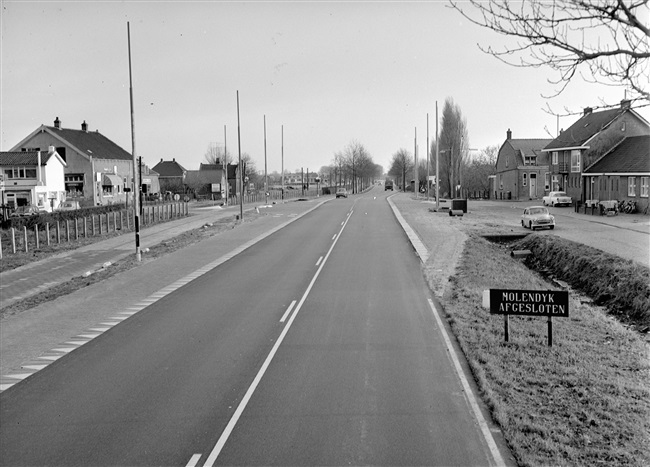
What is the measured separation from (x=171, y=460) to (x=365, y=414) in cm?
264

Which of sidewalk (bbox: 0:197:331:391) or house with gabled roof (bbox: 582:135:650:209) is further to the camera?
house with gabled roof (bbox: 582:135:650:209)

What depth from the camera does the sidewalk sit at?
11664 millimetres

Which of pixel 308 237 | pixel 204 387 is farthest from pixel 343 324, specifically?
pixel 308 237

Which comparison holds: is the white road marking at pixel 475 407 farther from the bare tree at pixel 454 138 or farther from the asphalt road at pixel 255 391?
the bare tree at pixel 454 138

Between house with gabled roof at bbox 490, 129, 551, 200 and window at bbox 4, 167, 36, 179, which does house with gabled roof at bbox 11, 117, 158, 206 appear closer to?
window at bbox 4, 167, 36, 179

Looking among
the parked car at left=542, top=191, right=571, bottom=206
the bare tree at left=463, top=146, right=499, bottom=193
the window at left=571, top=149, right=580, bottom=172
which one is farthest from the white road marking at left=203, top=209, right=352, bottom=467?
the bare tree at left=463, top=146, right=499, bottom=193

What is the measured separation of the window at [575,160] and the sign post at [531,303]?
5287cm

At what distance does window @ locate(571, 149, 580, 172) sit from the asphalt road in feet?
161

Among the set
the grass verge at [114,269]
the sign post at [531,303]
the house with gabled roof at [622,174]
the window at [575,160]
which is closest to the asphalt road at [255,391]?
the sign post at [531,303]

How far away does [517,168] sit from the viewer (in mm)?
79062

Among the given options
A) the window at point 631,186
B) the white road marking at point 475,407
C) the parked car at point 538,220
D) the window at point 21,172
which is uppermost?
the window at point 21,172

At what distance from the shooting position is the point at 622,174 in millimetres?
47812

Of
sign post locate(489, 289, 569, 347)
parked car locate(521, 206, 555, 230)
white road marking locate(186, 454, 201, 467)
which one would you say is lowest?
white road marking locate(186, 454, 201, 467)

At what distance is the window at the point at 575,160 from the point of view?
60031 millimetres
